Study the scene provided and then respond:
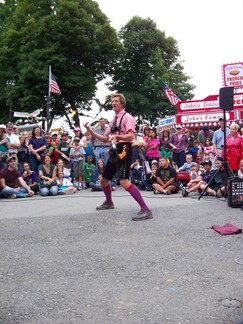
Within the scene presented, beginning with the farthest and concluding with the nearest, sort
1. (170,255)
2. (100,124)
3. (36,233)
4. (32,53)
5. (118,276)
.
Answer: (32,53) < (100,124) < (36,233) < (170,255) < (118,276)

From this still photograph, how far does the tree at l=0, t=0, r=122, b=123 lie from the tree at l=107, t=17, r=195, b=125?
337 cm

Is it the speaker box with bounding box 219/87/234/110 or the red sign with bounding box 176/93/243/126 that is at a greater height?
the red sign with bounding box 176/93/243/126

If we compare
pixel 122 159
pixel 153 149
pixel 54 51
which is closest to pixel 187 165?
pixel 153 149

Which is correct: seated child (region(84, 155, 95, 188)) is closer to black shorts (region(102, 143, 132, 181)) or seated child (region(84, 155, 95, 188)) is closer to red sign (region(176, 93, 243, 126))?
black shorts (region(102, 143, 132, 181))

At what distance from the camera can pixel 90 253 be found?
4672 mm

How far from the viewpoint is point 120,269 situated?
4.08 meters

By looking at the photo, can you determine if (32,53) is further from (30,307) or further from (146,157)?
(30,307)

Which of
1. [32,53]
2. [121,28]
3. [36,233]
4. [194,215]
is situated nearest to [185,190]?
[194,215]

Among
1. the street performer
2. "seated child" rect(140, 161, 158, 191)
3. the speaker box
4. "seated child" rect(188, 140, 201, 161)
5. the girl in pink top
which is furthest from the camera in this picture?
"seated child" rect(188, 140, 201, 161)

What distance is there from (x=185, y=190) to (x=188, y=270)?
5.43m

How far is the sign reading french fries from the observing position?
502 inches

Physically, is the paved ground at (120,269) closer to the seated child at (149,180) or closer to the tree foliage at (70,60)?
the seated child at (149,180)

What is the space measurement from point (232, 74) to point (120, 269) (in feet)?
33.4

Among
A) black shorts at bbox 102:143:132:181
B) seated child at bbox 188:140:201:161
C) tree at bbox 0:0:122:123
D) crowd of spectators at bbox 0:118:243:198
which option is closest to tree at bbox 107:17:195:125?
tree at bbox 0:0:122:123
